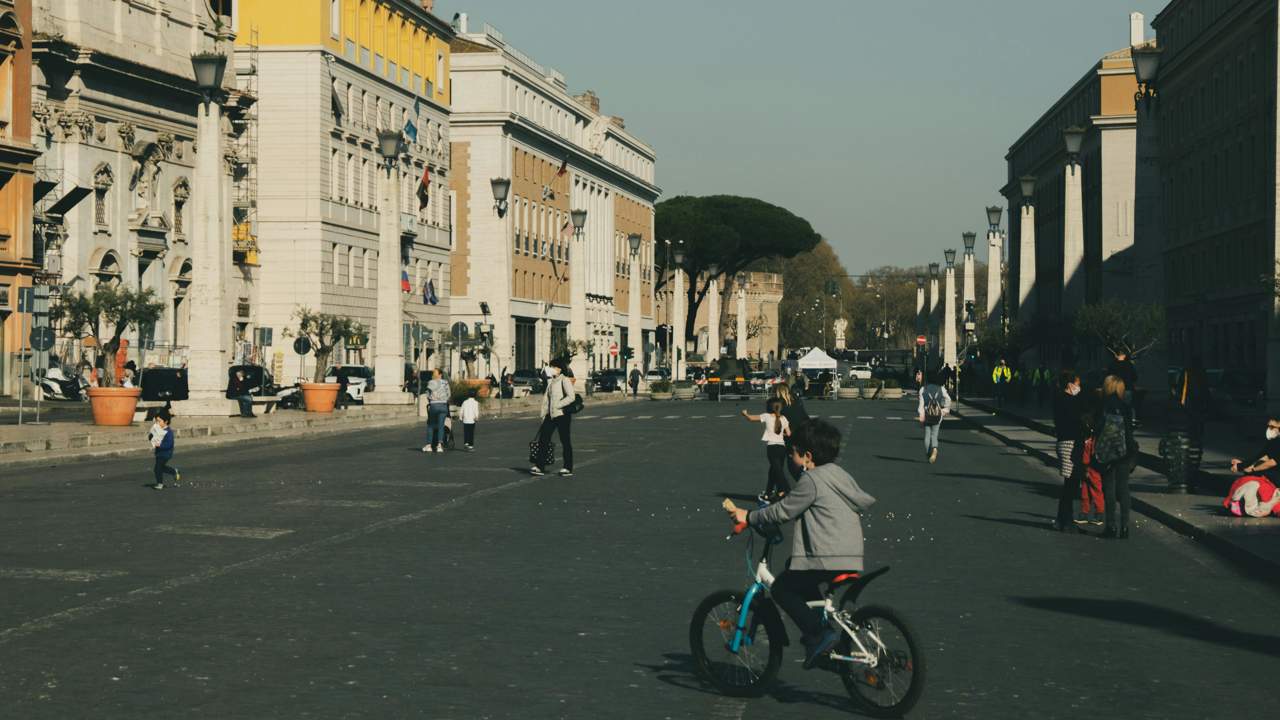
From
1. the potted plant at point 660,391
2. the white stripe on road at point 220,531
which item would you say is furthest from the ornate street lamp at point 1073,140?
the potted plant at point 660,391

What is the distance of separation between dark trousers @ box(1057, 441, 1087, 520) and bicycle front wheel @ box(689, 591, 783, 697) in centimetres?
1012

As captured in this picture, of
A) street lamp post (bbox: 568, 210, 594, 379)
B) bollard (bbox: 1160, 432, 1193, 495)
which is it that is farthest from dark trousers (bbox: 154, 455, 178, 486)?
street lamp post (bbox: 568, 210, 594, 379)

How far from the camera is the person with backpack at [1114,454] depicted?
18.2m

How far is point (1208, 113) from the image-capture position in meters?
84.1

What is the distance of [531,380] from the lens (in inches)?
3642

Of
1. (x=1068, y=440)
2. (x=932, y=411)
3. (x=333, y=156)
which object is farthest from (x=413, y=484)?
(x=333, y=156)

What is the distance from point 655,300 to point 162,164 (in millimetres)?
89407

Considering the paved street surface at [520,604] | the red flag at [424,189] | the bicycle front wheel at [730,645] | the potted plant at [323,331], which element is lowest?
the paved street surface at [520,604]

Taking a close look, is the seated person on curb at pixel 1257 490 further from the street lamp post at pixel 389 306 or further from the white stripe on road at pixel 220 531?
the street lamp post at pixel 389 306

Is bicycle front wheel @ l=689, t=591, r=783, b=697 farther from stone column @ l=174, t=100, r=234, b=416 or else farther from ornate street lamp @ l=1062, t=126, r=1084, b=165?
ornate street lamp @ l=1062, t=126, r=1084, b=165

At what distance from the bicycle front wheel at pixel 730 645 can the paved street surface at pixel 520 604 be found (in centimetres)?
15

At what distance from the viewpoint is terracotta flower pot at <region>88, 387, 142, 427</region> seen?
129 ft

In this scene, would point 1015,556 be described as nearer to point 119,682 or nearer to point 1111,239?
point 119,682

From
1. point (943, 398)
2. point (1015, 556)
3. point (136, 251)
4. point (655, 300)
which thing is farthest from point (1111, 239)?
point (1015, 556)
